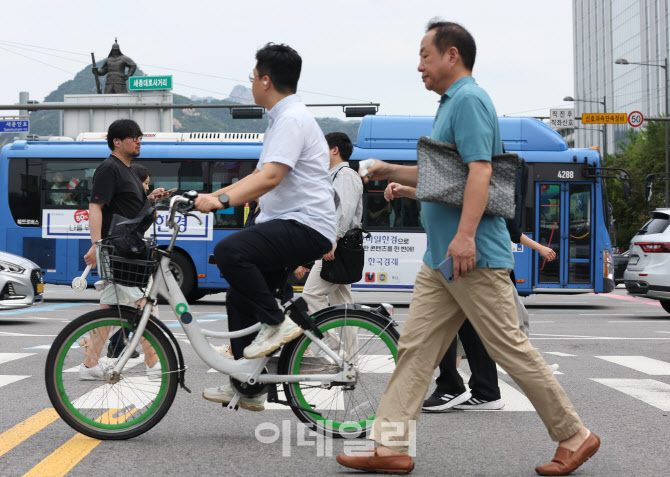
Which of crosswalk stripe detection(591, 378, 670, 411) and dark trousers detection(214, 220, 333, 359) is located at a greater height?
dark trousers detection(214, 220, 333, 359)

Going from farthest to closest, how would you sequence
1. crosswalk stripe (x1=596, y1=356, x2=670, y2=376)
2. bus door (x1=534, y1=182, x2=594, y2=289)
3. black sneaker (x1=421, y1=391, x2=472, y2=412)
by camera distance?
bus door (x1=534, y1=182, x2=594, y2=289) < crosswalk stripe (x1=596, y1=356, x2=670, y2=376) < black sneaker (x1=421, y1=391, x2=472, y2=412)

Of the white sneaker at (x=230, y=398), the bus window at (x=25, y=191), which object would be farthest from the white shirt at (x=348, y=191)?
the bus window at (x=25, y=191)

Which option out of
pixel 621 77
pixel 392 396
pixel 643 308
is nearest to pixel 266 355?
pixel 392 396

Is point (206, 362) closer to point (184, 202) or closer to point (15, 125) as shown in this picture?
point (184, 202)

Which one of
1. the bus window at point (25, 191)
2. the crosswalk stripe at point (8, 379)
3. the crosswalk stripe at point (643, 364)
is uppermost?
the bus window at point (25, 191)

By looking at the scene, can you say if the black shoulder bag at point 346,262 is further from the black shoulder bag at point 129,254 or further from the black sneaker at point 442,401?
the black shoulder bag at point 129,254

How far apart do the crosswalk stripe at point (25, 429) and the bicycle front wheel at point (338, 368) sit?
1323 mm

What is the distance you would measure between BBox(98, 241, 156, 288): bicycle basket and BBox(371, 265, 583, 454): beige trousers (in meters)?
1.30

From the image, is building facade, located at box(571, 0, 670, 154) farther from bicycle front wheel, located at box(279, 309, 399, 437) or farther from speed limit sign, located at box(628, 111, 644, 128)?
bicycle front wheel, located at box(279, 309, 399, 437)

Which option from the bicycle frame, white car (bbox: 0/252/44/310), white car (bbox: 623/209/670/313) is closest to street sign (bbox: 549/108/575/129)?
white car (bbox: 623/209/670/313)

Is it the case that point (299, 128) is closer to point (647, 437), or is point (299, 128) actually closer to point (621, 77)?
point (647, 437)

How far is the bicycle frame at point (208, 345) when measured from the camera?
466 cm

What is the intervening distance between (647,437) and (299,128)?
241 cm

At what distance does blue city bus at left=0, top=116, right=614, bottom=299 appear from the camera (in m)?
17.7
